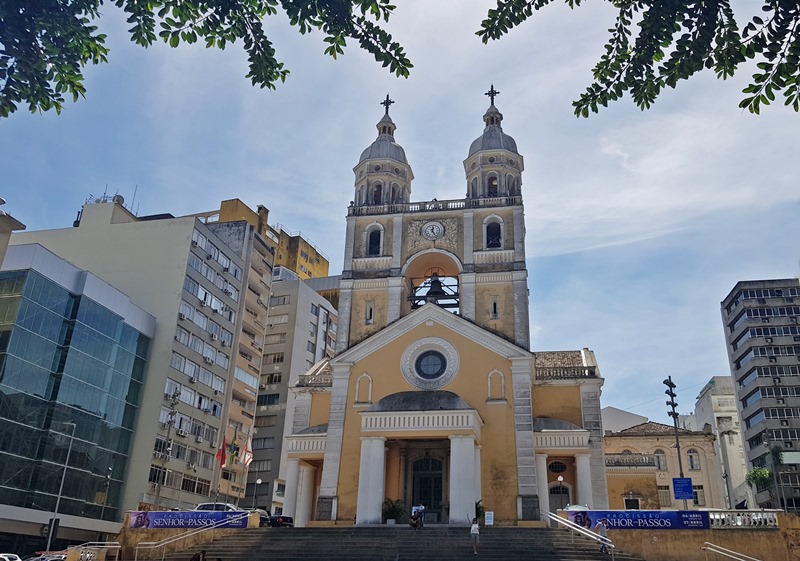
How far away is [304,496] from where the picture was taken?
33.7m

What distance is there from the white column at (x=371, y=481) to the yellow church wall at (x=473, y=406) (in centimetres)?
53

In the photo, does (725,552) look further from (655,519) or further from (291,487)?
(291,487)

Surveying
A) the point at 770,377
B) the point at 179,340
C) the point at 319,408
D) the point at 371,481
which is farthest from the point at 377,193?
the point at 770,377

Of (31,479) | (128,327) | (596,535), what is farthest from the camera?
(128,327)

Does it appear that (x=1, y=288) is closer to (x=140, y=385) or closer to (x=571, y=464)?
(x=140, y=385)

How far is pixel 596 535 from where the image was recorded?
22828 millimetres

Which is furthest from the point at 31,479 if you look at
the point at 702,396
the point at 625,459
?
the point at 702,396

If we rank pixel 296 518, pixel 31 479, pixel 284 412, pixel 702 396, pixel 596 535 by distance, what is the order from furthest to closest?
pixel 702 396 < pixel 284 412 < pixel 31 479 < pixel 296 518 < pixel 596 535

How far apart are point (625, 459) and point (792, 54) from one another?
36018 mm

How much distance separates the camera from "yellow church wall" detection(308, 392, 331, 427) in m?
36.0

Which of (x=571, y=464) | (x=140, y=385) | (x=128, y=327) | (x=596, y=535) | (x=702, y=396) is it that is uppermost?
(x=702, y=396)

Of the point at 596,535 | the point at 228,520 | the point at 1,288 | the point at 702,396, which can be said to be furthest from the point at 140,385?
the point at 702,396

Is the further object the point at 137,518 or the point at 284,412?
the point at 284,412

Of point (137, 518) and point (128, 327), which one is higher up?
point (128, 327)
